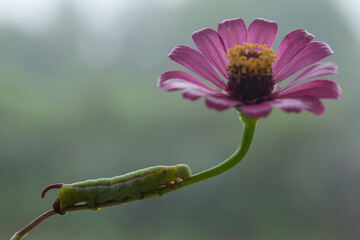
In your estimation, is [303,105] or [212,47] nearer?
[303,105]

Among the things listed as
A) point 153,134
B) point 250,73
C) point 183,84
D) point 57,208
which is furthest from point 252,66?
point 153,134

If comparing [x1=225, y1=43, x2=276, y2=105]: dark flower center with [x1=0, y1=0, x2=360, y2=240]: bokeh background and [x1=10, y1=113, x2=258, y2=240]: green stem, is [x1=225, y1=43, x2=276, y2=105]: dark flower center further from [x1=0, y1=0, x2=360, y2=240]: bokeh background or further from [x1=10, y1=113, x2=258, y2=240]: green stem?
[x1=0, y1=0, x2=360, y2=240]: bokeh background

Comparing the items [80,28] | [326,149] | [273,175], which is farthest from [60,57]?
[326,149]

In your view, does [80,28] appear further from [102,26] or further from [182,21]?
[182,21]

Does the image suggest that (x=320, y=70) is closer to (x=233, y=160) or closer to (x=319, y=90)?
(x=319, y=90)

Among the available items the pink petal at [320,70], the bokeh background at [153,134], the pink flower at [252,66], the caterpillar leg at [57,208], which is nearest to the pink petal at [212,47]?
the pink flower at [252,66]

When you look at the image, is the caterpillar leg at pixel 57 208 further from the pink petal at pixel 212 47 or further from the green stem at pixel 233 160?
the pink petal at pixel 212 47
